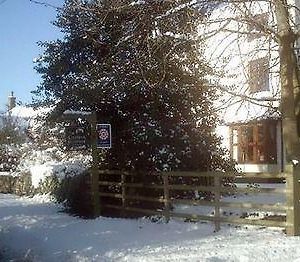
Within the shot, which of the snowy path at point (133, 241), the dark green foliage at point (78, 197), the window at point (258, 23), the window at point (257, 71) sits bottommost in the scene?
the snowy path at point (133, 241)

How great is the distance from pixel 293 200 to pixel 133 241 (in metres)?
3.42

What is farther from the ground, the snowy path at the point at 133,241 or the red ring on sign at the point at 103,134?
the red ring on sign at the point at 103,134

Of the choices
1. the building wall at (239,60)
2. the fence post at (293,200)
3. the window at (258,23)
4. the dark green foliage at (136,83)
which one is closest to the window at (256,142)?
the building wall at (239,60)

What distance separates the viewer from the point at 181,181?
1619 cm

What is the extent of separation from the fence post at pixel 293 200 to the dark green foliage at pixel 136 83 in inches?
181

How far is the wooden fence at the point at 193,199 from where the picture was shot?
1020cm

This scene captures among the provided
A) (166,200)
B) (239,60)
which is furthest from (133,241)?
(239,60)

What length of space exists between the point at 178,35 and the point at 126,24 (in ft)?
4.75

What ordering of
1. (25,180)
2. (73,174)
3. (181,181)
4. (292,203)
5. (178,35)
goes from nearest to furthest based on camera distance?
(292,203) < (178,35) < (181,181) < (73,174) < (25,180)

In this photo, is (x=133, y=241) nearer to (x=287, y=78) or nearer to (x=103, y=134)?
(x=103, y=134)

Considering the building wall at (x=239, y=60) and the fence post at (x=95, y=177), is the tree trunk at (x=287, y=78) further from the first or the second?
the fence post at (x=95, y=177)

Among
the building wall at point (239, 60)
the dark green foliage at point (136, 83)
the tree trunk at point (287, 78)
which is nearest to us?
the tree trunk at point (287, 78)

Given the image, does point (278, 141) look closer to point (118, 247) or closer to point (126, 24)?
point (126, 24)

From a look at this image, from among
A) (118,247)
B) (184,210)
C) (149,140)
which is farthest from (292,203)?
(149,140)
